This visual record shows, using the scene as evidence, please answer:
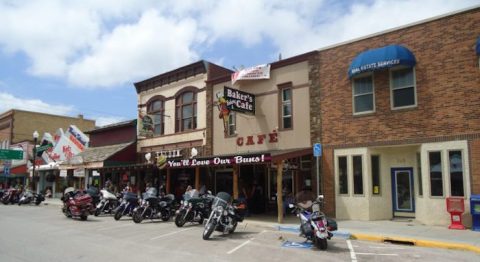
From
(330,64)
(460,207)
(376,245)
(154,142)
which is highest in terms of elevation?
(330,64)

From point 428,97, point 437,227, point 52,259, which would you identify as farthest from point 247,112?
point 52,259

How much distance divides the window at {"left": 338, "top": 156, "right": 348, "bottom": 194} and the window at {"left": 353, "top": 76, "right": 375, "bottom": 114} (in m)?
2.07

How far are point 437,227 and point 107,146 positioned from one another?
23.3 meters

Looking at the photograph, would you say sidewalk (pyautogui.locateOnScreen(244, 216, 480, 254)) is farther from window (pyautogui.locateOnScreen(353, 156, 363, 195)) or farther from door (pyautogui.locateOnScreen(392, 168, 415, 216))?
window (pyautogui.locateOnScreen(353, 156, 363, 195))

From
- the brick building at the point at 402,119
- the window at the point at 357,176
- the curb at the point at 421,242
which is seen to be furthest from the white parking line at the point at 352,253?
the window at the point at 357,176

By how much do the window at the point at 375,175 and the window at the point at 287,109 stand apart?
421cm

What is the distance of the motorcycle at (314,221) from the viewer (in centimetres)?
1073

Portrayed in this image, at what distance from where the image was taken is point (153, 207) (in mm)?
17469

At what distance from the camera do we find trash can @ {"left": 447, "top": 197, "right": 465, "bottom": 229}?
45.7 ft

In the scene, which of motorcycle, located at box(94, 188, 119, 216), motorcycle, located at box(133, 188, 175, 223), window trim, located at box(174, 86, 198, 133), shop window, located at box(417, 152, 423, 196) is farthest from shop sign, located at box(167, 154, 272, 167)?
shop window, located at box(417, 152, 423, 196)

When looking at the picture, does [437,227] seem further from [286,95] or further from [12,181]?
[12,181]

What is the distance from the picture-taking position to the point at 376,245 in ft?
38.7

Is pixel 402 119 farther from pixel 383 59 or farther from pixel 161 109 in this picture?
pixel 161 109

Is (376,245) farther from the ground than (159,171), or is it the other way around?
(159,171)
